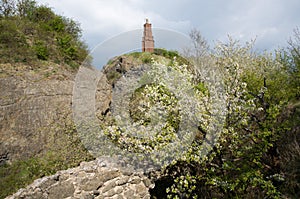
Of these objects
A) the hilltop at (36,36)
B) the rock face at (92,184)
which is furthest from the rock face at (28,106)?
the rock face at (92,184)

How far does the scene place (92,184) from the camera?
5109mm

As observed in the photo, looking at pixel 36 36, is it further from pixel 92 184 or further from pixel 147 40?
pixel 92 184

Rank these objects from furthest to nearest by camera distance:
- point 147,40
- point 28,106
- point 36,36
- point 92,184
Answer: point 36,36
point 28,106
point 147,40
point 92,184

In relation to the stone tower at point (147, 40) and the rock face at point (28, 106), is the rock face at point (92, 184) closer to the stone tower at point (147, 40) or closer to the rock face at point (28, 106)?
the rock face at point (28, 106)

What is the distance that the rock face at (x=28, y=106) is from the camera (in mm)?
7000

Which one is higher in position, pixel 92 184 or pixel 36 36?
pixel 36 36

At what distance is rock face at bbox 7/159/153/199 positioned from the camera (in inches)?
186

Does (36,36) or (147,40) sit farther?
(36,36)

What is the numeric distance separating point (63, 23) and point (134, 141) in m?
12.1

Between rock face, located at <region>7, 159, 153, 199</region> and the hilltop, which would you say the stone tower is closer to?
rock face, located at <region>7, 159, 153, 199</region>

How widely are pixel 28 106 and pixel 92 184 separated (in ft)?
13.5

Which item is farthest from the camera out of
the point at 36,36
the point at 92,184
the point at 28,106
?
the point at 36,36

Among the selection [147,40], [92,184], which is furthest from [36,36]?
[92,184]

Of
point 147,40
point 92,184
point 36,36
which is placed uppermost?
point 36,36
